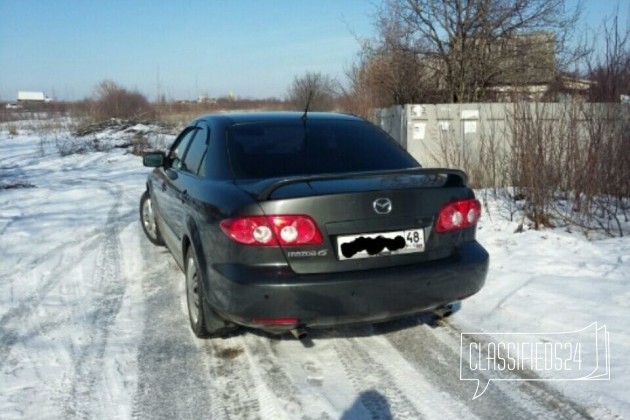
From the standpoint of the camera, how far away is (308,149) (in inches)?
147

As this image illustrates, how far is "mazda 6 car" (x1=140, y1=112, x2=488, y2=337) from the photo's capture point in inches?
111

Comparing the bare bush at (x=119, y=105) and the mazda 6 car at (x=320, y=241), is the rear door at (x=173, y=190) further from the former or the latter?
the bare bush at (x=119, y=105)

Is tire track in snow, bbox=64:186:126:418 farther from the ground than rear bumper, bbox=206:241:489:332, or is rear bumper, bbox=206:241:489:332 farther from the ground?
rear bumper, bbox=206:241:489:332

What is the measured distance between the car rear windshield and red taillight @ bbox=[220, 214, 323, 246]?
59 cm

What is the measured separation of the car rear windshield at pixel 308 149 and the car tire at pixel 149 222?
2.61 meters

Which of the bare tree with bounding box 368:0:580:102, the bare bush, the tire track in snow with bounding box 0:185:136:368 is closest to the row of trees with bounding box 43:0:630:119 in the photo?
the bare tree with bounding box 368:0:580:102

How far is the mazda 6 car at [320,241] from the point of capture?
2.81 metres

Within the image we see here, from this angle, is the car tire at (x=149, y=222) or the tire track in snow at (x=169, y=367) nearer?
the tire track in snow at (x=169, y=367)

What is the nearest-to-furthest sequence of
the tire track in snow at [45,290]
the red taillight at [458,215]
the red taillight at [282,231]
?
the red taillight at [282,231] → the red taillight at [458,215] → the tire track in snow at [45,290]

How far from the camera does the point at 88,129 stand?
25859mm

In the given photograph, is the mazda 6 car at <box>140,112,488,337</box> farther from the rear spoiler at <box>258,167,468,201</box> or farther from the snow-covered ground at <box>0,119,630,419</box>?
the snow-covered ground at <box>0,119,630,419</box>

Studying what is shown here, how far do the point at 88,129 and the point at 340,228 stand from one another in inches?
1020

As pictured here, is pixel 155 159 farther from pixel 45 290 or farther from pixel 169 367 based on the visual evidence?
pixel 169 367

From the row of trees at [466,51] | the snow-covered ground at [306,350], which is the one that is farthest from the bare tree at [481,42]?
the snow-covered ground at [306,350]
